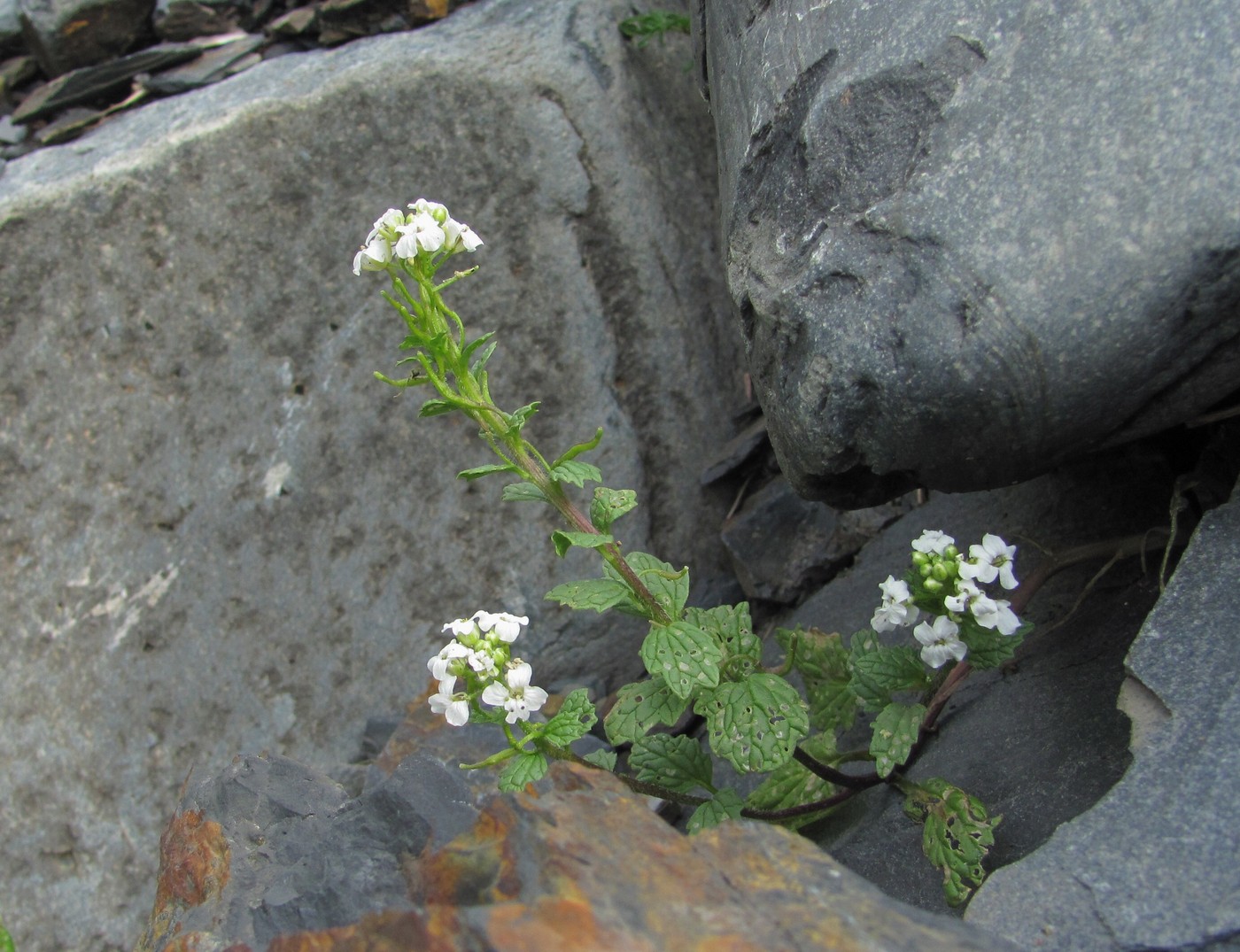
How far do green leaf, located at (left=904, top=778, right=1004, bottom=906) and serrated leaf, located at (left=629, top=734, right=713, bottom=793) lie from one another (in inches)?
16.0

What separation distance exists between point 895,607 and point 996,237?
670 millimetres

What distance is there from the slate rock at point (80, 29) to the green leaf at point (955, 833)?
343cm

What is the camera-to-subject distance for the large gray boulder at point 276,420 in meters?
3.07

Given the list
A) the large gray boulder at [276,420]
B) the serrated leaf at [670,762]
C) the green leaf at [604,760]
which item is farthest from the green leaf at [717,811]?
the large gray boulder at [276,420]

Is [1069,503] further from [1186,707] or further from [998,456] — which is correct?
[1186,707]

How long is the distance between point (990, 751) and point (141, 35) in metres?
3.45

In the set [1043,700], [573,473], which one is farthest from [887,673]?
[573,473]

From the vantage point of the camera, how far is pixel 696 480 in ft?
11.2

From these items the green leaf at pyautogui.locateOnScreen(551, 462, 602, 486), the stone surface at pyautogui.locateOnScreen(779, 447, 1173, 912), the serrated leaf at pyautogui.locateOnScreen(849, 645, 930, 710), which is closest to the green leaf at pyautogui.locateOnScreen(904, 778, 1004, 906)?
the stone surface at pyautogui.locateOnScreen(779, 447, 1173, 912)

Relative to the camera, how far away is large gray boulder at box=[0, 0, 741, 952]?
3.07 meters

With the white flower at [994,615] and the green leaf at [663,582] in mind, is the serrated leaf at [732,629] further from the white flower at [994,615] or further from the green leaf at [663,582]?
the white flower at [994,615]

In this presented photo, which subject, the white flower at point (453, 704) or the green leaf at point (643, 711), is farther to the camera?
the green leaf at point (643, 711)

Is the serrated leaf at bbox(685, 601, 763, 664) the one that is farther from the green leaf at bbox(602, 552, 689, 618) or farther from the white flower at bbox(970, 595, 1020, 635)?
the white flower at bbox(970, 595, 1020, 635)

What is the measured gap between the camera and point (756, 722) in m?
2.02
